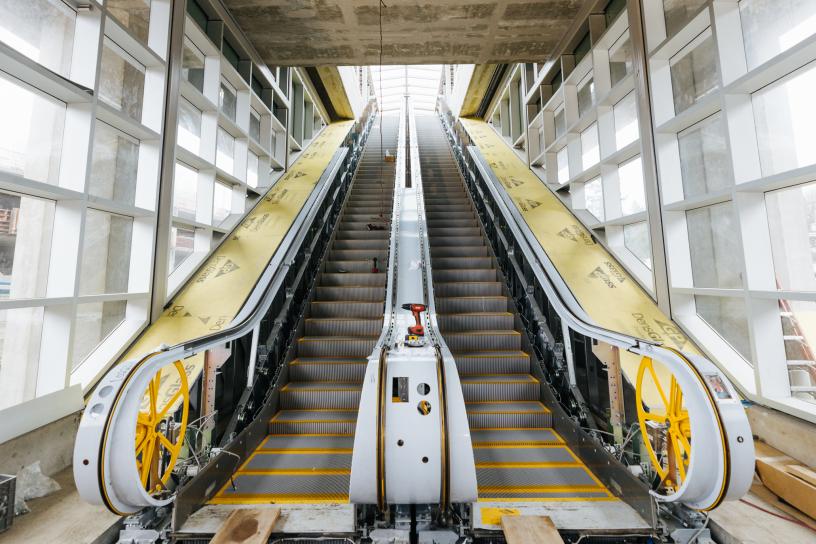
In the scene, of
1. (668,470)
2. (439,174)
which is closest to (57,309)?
(668,470)

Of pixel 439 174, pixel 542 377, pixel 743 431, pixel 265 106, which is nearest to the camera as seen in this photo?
pixel 743 431

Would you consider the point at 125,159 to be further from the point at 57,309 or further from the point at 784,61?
the point at 784,61

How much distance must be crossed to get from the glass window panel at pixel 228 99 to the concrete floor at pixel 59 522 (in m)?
5.66

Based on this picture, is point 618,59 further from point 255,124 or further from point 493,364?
point 255,124

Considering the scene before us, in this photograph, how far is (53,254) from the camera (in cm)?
322

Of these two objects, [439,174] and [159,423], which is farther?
[439,174]

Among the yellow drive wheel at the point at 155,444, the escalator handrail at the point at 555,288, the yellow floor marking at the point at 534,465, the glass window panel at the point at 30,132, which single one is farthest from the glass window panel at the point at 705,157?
the glass window panel at the point at 30,132

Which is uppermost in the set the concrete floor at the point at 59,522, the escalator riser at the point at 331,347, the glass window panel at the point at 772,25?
the glass window panel at the point at 772,25

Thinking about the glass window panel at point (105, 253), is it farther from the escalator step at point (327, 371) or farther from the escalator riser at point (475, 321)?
the escalator riser at point (475, 321)

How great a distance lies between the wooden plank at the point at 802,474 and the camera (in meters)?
2.29

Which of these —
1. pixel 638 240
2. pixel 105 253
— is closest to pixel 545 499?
pixel 638 240

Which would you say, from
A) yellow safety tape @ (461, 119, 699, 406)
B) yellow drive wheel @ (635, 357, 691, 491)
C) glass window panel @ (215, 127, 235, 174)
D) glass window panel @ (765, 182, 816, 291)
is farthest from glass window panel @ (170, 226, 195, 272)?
glass window panel @ (765, 182, 816, 291)

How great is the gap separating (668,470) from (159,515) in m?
3.01

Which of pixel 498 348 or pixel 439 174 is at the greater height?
pixel 439 174
